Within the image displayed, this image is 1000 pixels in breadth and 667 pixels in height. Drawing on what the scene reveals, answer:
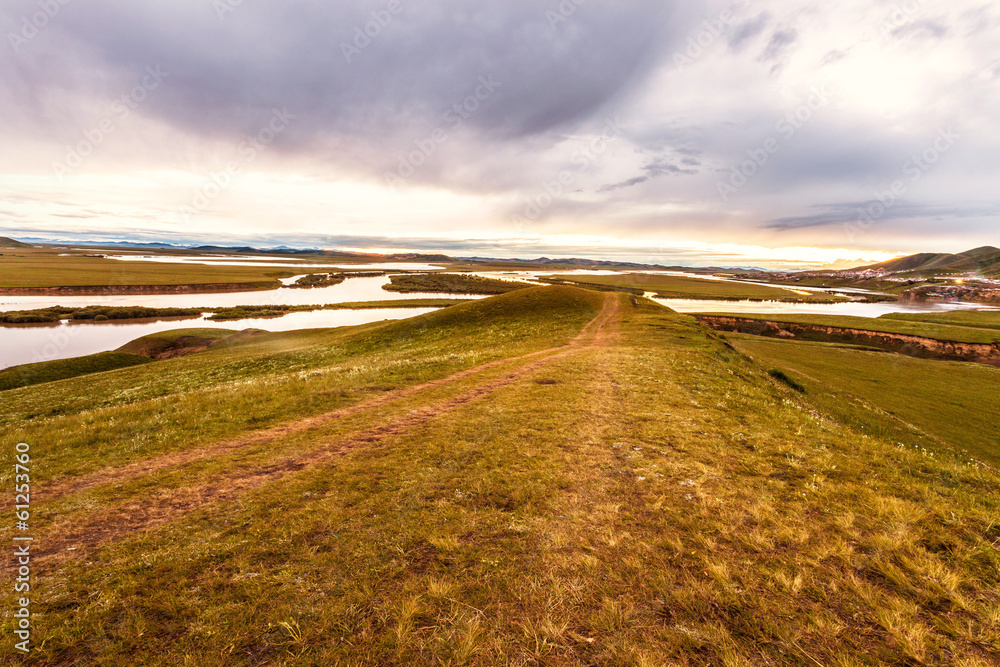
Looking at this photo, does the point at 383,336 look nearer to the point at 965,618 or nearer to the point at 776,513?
the point at 776,513

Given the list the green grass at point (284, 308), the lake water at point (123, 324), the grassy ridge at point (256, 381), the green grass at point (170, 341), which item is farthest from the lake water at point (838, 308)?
the green grass at point (170, 341)

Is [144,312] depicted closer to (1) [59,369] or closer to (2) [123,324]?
(2) [123,324]

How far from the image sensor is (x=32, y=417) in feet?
70.8

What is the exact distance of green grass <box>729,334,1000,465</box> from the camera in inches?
907

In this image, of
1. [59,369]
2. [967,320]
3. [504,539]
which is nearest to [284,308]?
[59,369]

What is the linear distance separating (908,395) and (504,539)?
151 ft

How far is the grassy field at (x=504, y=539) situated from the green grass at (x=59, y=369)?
119ft

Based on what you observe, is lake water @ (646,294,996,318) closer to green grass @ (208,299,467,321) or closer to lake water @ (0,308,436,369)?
green grass @ (208,299,467,321)

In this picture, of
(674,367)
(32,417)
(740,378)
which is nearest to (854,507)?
(674,367)

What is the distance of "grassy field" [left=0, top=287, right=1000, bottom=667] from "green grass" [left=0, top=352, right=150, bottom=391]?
36.3 m

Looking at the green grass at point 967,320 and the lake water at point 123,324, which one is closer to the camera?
the lake water at point 123,324

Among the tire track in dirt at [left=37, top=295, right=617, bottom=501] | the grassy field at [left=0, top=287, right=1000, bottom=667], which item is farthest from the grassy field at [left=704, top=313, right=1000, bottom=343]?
the tire track in dirt at [left=37, top=295, right=617, bottom=501]

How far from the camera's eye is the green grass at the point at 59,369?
35.5 metres

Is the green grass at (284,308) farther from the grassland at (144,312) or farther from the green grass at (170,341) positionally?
the green grass at (170,341)
